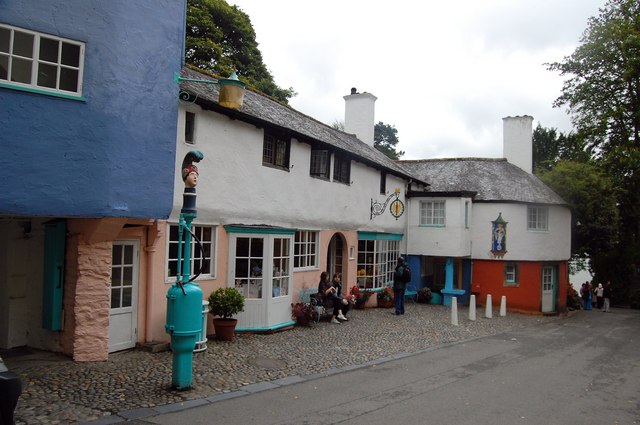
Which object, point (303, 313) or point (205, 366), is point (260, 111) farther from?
point (205, 366)

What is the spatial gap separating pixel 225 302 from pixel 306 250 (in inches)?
197

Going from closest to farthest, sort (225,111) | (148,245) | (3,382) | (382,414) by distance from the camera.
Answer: (3,382), (382,414), (148,245), (225,111)

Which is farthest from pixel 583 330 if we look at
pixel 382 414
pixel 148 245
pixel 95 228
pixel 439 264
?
pixel 95 228

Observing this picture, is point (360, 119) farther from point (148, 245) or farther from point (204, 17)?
point (148, 245)

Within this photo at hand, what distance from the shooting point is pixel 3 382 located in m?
4.30

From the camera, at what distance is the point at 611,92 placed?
26312 millimetres

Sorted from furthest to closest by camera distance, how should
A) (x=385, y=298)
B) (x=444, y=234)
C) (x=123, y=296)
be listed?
(x=444, y=234) < (x=385, y=298) < (x=123, y=296)

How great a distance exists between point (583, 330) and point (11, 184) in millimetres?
18371

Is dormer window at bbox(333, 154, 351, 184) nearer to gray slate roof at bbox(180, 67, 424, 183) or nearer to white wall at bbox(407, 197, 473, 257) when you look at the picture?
gray slate roof at bbox(180, 67, 424, 183)

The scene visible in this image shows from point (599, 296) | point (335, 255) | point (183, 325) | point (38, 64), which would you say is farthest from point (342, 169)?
point (599, 296)

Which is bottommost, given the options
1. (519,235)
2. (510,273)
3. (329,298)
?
(329,298)

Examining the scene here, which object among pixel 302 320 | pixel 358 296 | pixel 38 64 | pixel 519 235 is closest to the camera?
pixel 38 64

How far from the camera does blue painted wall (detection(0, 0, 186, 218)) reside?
771 centimetres

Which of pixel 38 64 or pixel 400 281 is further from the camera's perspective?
pixel 400 281
